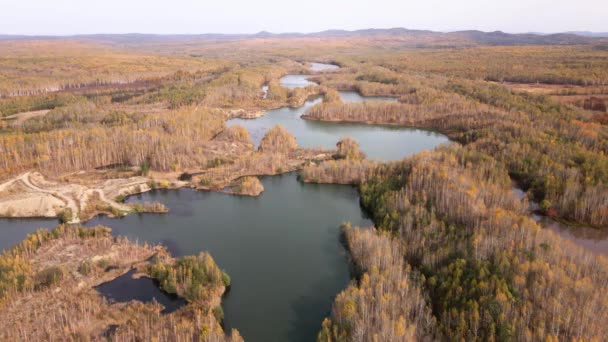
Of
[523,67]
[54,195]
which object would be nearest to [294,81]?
[523,67]

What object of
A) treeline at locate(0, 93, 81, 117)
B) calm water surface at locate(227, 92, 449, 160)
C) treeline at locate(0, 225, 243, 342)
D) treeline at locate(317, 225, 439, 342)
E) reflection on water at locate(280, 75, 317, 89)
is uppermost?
reflection on water at locate(280, 75, 317, 89)

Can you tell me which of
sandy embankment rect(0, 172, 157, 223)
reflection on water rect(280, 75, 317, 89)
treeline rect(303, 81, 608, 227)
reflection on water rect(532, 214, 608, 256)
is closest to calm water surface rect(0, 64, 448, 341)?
sandy embankment rect(0, 172, 157, 223)

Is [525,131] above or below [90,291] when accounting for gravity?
above

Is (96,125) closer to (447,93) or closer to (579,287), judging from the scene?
(579,287)

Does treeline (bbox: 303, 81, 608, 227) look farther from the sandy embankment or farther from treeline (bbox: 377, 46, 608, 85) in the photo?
the sandy embankment

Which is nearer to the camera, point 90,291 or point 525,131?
point 90,291

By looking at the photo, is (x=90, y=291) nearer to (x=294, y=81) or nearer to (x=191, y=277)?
(x=191, y=277)

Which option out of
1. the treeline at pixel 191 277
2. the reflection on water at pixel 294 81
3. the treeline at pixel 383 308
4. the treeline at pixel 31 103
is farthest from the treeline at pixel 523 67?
the treeline at pixel 191 277

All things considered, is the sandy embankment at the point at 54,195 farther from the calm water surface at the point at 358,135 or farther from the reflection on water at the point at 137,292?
the calm water surface at the point at 358,135

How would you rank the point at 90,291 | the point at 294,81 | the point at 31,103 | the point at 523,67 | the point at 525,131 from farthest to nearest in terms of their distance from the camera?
the point at 294,81 < the point at 523,67 < the point at 31,103 < the point at 525,131 < the point at 90,291

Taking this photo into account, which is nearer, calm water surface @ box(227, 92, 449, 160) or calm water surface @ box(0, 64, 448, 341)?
calm water surface @ box(0, 64, 448, 341)

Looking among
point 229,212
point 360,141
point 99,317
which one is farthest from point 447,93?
point 99,317
